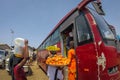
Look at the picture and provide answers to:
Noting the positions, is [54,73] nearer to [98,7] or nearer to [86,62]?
[86,62]

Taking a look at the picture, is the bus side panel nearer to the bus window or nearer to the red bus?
the red bus

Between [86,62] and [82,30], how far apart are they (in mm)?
996

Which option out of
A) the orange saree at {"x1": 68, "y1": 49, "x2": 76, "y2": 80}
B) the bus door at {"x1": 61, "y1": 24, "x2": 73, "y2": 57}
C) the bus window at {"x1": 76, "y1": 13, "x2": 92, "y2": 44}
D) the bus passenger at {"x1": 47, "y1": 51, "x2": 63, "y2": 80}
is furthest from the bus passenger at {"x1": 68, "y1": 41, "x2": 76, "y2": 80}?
the bus door at {"x1": 61, "y1": 24, "x2": 73, "y2": 57}

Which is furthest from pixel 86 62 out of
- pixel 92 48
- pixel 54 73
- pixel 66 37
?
pixel 66 37

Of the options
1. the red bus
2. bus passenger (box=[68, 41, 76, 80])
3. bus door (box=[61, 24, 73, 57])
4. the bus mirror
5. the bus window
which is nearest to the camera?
the red bus

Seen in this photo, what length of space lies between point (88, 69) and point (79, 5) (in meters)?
1.99

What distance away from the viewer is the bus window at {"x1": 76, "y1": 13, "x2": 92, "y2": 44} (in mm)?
7390

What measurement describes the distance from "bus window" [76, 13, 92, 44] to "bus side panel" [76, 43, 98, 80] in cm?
21

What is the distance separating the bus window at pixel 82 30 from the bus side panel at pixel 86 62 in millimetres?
212

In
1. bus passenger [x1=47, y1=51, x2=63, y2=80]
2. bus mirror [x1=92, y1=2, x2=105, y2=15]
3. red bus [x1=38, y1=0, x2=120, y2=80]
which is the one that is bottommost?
bus passenger [x1=47, y1=51, x2=63, y2=80]

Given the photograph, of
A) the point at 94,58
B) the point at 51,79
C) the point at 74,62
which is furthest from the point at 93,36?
the point at 51,79

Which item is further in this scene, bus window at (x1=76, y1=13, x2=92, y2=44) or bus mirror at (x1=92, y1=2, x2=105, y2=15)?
bus mirror at (x1=92, y1=2, x2=105, y2=15)

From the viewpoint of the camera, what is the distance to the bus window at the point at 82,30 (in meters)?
7.39

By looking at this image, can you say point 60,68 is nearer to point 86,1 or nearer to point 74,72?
point 74,72
